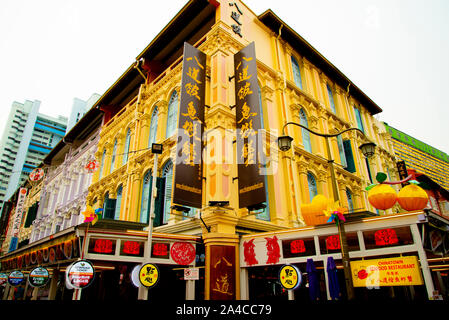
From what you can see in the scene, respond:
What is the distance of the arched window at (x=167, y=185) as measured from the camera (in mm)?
14230

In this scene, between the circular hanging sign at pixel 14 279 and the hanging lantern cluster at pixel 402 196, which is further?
the circular hanging sign at pixel 14 279

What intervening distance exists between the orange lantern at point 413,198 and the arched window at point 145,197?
38.0ft

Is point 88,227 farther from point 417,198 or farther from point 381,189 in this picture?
point 417,198

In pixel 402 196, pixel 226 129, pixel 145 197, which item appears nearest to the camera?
pixel 402 196

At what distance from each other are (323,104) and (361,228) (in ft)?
42.9

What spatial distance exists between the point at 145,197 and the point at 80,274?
8286mm

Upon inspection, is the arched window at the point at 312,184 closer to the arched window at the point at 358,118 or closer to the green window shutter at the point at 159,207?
the green window shutter at the point at 159,207

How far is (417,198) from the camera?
27.7 feet

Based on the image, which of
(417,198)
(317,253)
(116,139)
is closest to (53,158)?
(116,139)

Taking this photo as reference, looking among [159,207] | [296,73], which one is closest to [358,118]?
[296,73]

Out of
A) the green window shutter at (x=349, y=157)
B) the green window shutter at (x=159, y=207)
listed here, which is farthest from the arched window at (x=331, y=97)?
the green window shutter at (x=159, y=207)

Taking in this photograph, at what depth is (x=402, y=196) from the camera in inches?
340

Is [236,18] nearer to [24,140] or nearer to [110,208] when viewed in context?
[110,208]

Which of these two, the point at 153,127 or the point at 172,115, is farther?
the point at 153,127
